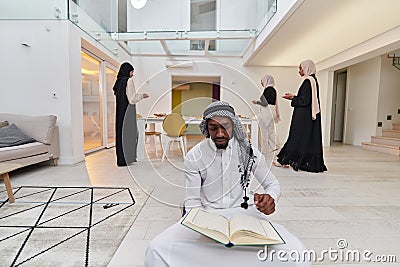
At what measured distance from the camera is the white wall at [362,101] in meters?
6.22

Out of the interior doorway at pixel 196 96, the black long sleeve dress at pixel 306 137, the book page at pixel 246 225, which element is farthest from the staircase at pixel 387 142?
the book page at pixel 246 225

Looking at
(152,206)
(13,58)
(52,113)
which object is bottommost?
(152,206)

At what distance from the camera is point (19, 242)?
54.7 inches

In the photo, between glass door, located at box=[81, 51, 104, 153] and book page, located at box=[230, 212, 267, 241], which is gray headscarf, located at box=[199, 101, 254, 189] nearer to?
book page, located at box=[230, 212, 267, 241]

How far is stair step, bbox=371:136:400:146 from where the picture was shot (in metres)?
5.26

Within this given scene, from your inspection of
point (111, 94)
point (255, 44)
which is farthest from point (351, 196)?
point (111, 94)

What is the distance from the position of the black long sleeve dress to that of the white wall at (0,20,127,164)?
325cm

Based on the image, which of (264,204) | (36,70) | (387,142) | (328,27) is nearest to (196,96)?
(264,204)

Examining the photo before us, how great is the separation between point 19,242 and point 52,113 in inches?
104

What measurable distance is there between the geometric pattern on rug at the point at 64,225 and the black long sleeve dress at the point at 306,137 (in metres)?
2.33

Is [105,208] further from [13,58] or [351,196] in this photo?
[13,58]

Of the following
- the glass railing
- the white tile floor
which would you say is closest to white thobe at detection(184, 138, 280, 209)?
the white tile floor

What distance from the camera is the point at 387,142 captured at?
5512mm

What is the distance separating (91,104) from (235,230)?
4752 millimetres
